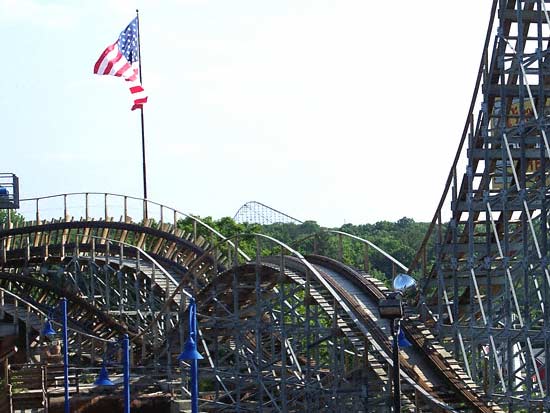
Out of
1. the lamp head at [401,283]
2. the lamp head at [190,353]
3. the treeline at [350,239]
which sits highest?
the treeline at [350,239]

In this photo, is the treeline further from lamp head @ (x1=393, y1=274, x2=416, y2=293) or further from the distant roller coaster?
lamp head @ (x1=393, y1=274, x2=416, y2=293)

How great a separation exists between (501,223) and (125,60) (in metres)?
24.3

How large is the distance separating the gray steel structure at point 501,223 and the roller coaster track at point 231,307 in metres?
0.93

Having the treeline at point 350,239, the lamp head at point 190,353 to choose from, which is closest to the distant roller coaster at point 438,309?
the lamp head at point 190,353

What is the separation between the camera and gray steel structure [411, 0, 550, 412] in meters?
23.5

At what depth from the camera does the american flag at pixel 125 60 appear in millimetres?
47188

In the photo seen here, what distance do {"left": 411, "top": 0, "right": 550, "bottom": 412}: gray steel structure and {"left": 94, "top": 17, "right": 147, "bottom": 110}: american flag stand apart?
21.4 metres

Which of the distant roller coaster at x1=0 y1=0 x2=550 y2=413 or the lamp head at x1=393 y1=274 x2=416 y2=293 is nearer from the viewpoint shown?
the lamp head at x1=393 y1=274 x2=416 y2=293

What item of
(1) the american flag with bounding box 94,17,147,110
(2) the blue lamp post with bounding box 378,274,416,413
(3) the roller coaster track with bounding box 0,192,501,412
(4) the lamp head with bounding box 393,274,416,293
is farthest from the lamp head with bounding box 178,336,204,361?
(1) the american flag with bounding box 94,17,147,110

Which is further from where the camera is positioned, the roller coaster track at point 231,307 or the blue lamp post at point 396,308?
the roller coaster track at point 231,307

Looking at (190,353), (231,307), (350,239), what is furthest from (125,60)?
(350,239)

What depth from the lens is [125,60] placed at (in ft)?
159

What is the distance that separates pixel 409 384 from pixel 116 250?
2344 cm

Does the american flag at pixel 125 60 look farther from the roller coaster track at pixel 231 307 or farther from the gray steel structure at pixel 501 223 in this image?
the gray steel structure at pixel 501 223
